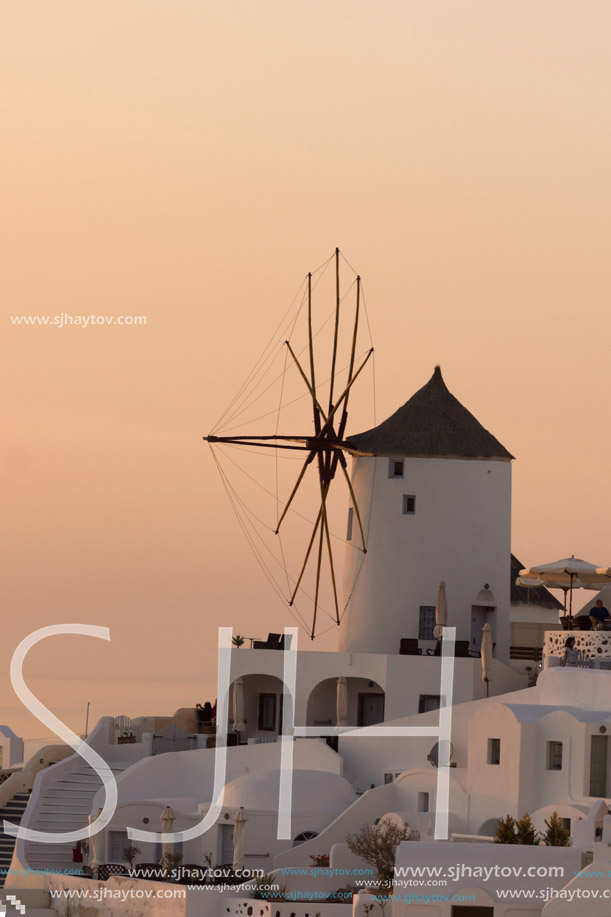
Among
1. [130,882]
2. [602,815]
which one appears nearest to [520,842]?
[602,815]

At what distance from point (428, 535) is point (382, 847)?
13319 mm

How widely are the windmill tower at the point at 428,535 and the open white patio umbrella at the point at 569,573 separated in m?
4.52

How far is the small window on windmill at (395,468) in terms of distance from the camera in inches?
2222

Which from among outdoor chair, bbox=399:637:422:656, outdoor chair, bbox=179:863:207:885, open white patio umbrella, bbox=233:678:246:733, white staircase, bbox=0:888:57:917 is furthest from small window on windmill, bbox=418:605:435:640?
white staircase, bbox=0:888:57:917

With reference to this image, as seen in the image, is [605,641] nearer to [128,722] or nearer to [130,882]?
[130,882]

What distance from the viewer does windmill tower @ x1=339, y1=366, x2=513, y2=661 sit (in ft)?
183

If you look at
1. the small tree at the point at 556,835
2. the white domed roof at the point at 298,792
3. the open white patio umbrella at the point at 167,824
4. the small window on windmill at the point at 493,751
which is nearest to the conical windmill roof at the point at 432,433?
the white domed roof at the point at 298,792

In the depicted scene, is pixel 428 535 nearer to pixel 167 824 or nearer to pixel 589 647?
pixel 589 647

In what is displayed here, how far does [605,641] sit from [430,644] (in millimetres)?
8864

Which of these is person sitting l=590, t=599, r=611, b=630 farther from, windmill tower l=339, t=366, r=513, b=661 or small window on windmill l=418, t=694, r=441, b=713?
windmill tower l=339, t=366, r=513, b=661

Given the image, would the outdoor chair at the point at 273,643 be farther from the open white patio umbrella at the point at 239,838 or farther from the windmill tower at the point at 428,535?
the open white patio umbrella at the point at 239,838

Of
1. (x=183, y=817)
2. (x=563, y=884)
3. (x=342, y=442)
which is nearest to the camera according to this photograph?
(x=563, y=884)

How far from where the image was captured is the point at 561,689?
47.1m

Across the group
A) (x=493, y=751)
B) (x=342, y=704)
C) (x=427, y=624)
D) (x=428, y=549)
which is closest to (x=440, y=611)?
(x=427, y=624)
